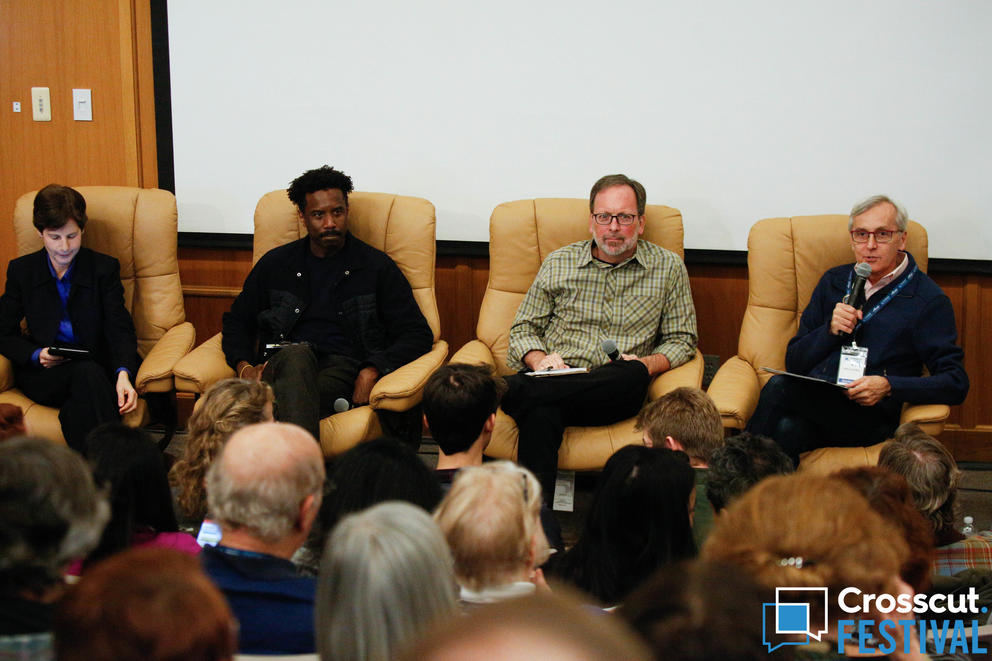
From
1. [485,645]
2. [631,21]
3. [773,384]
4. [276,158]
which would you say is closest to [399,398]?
[773,384]

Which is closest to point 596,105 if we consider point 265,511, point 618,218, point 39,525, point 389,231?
point 618,218

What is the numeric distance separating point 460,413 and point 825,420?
4.40 feet

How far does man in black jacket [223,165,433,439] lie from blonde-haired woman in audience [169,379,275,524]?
42.1 inches

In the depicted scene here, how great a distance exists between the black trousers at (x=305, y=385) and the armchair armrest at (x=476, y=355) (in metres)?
0.40

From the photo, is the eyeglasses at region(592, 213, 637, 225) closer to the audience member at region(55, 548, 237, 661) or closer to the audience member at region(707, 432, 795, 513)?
the audience member at region(707, 432, 795, 513)

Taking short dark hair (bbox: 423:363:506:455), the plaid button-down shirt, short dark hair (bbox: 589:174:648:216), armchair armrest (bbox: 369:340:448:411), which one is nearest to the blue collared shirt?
armchair armrest (bbox: 369:340:448:411)

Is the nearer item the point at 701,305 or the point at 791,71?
the point at 791,71

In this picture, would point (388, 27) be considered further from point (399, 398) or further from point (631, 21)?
point (399, 398)

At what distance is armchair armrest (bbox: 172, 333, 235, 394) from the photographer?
3.31 metres

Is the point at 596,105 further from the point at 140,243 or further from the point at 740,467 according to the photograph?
the point at 740,467

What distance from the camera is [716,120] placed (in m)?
3.84

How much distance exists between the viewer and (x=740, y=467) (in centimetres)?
210

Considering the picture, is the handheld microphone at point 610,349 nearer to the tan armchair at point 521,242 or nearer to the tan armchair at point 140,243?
the tan armchair at point 521,242

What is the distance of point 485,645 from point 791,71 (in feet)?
11.6
